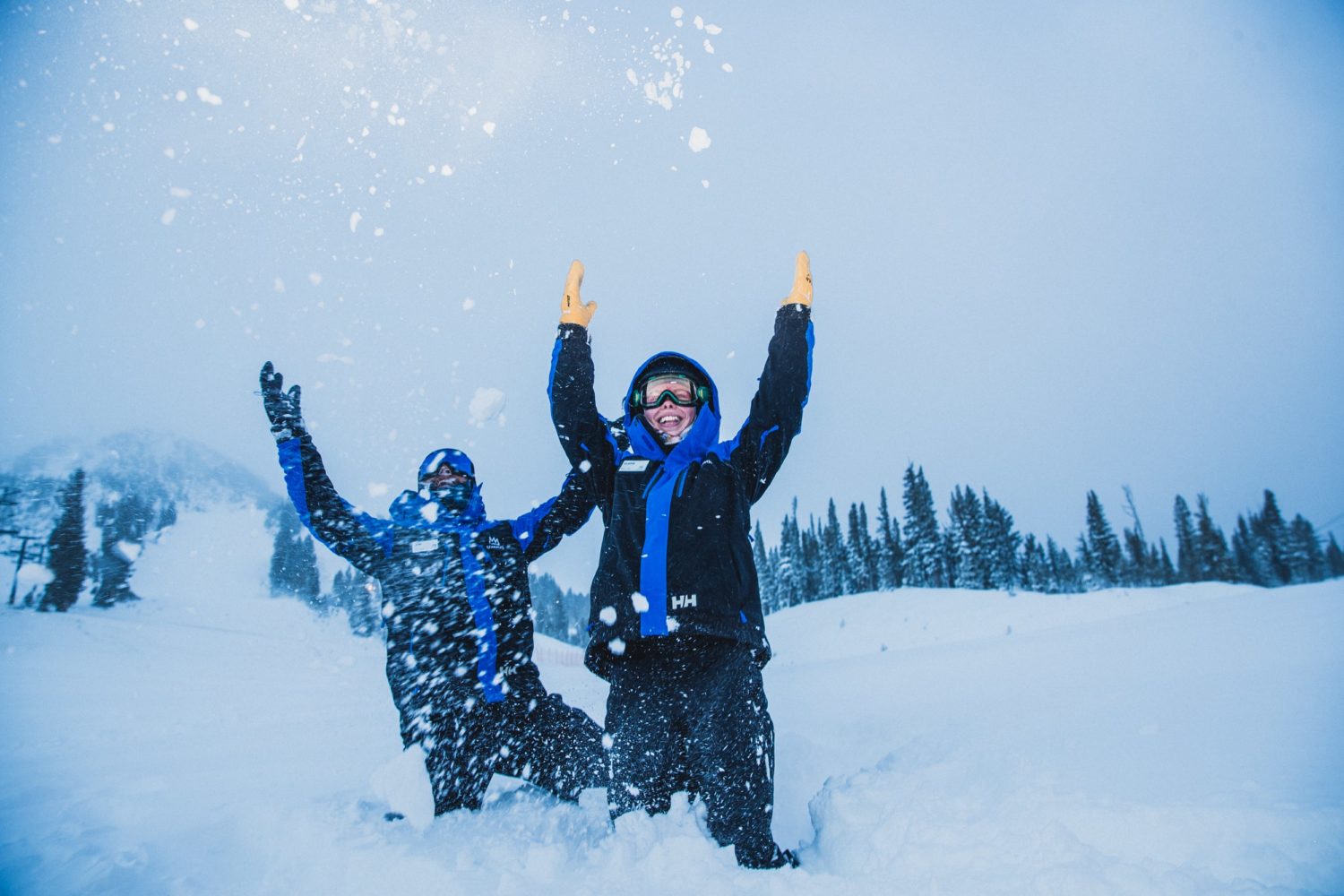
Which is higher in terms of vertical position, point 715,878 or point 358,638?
point 715,878

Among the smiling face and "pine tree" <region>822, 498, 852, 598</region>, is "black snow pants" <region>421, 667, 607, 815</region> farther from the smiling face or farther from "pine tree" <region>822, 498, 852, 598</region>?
"pine tree" <region>822, 498, 852, 598</region>

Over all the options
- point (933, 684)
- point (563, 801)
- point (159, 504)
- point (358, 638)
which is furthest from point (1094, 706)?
point (159, 504)

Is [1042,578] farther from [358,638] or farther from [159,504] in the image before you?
[159,504]

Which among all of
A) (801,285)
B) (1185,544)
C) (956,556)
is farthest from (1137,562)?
(801,285)

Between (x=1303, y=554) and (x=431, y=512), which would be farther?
(x=1303, y=554)

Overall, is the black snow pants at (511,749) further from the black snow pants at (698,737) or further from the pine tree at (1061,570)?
the pine tree at (1061,570)

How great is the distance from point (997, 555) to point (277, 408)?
6117 cm

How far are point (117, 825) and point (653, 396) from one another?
310 cm

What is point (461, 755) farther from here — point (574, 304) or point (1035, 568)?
point (1035, 568)

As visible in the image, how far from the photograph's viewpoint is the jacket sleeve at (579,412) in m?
2.93

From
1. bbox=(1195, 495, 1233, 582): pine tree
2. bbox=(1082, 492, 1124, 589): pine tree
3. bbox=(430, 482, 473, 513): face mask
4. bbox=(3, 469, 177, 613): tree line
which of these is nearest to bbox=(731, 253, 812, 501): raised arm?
bbox=(430, 482, 473, 513): face mask

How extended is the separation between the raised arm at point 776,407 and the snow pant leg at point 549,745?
1690 millimetres

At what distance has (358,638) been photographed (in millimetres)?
28484

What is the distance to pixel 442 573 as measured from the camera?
343 cm
